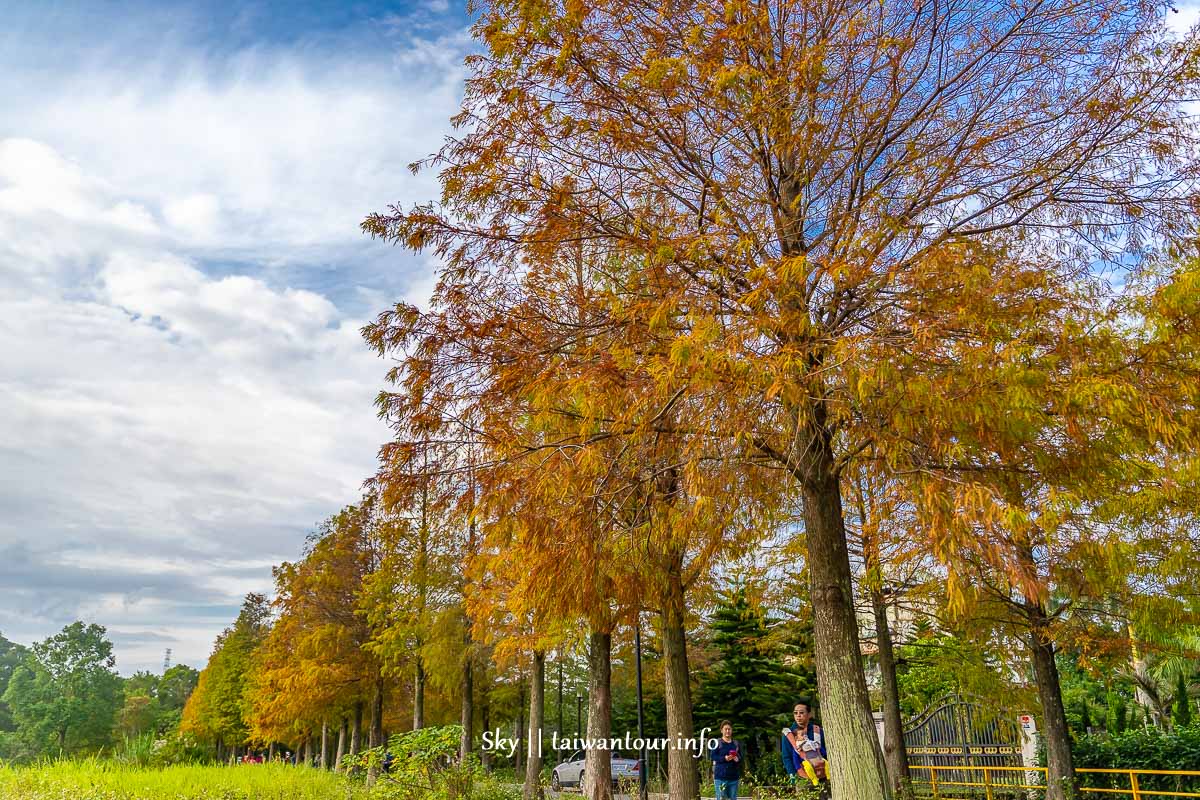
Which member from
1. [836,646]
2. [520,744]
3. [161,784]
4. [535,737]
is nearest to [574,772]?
[520,744]

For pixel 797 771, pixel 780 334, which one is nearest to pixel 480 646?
pixel 797 771

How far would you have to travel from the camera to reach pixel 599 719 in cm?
1296

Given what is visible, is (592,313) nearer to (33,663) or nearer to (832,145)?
(832,145)

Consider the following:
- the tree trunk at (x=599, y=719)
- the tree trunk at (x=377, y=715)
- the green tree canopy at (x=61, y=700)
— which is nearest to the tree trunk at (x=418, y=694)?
the tree trunk at (x=377, y=715)

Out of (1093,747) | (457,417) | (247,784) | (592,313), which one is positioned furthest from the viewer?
(1093,747)

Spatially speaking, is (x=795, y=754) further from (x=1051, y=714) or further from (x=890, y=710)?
(x=1051, y=714)

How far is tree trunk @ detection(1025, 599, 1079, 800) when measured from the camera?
13422mm

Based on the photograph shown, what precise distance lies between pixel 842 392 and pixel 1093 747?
52.5 ft

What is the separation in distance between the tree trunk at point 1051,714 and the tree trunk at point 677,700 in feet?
21.5

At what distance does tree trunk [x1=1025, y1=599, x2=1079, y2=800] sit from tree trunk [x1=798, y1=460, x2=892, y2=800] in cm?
845

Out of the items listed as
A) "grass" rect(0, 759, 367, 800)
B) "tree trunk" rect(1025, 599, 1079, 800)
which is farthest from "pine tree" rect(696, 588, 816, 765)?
"grass" rect(0, 759, 367, 800)

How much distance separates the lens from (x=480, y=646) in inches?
802

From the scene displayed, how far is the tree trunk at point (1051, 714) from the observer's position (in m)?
13.4

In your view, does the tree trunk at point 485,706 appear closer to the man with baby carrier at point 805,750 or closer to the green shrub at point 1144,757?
the man with baby carrier at point 805,750
